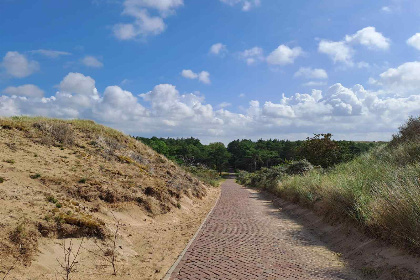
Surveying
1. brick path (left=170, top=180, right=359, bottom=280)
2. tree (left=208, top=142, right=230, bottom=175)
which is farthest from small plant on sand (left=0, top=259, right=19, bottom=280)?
tree (left=208, top=142, right=230, bottom=175)

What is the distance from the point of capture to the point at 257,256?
24.7 ft

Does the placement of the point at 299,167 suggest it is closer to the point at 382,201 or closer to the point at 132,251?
the point at 382,201

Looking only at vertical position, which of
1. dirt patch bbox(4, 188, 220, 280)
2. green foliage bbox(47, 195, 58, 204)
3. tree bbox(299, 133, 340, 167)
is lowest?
dirt patch bbox(4, 188, 220, 280)

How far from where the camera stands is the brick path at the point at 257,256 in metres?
6.29

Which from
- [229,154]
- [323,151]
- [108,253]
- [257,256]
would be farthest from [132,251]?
[229,154]

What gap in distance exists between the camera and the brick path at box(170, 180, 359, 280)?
629cm

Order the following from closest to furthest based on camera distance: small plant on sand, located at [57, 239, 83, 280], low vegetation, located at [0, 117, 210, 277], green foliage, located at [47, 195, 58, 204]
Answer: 1. small plant on sand, located at [57, 239, 83, 280]
2. low vegetation, located at [0, 117, 210, 277]
3. green foliage, located at [47, 195, 58, 204]

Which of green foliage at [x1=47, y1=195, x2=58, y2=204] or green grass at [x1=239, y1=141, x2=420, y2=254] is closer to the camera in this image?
green grass at [x1=239, y1=141, x2=420, y2=254]

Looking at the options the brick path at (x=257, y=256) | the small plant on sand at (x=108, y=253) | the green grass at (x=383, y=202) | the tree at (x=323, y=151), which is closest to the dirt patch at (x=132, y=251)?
the small plant on sand at (x=108, y=253)

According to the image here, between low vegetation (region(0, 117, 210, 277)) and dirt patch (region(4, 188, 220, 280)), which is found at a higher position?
low vegetation (region(0, 117, 210, 277))

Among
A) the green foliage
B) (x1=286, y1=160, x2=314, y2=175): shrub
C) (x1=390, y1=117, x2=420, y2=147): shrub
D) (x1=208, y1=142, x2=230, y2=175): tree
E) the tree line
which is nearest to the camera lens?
the green foliage

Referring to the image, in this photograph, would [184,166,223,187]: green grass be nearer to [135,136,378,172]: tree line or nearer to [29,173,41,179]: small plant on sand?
[135,136,378,172]: tree line

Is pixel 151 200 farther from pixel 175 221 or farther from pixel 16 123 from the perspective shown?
pixel 16 123

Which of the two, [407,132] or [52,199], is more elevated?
[407,132]
